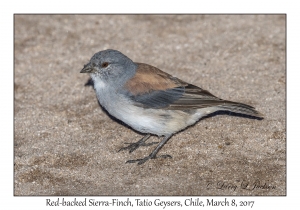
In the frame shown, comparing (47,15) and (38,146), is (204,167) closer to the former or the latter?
(38,146)

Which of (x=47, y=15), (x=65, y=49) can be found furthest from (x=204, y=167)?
(x=47, y=15)

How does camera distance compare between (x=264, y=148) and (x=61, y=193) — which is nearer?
(x=61, y=193)

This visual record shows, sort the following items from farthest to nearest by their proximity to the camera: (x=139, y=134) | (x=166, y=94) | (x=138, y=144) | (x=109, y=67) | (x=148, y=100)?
(x=139, y=134)
(x=138, y=144)
(x=109, y=67)
(x=166, y=94)
(x=148, y=100)

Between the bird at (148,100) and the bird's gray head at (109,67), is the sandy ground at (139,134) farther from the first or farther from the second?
the bird's gray head at (109,67)

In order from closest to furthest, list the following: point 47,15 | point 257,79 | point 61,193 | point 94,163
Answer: point 61,193, point 94,163, point 257,79, point 47,15

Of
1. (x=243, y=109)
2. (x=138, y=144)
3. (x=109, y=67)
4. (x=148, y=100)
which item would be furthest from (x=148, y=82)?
(x=243, y=109)

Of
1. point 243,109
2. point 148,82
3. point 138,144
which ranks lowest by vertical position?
point 138,144

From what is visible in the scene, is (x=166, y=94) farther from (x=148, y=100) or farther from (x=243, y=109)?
(x=243, y=109)

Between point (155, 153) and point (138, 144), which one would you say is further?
point (138, 144)

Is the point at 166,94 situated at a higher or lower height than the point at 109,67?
lower
